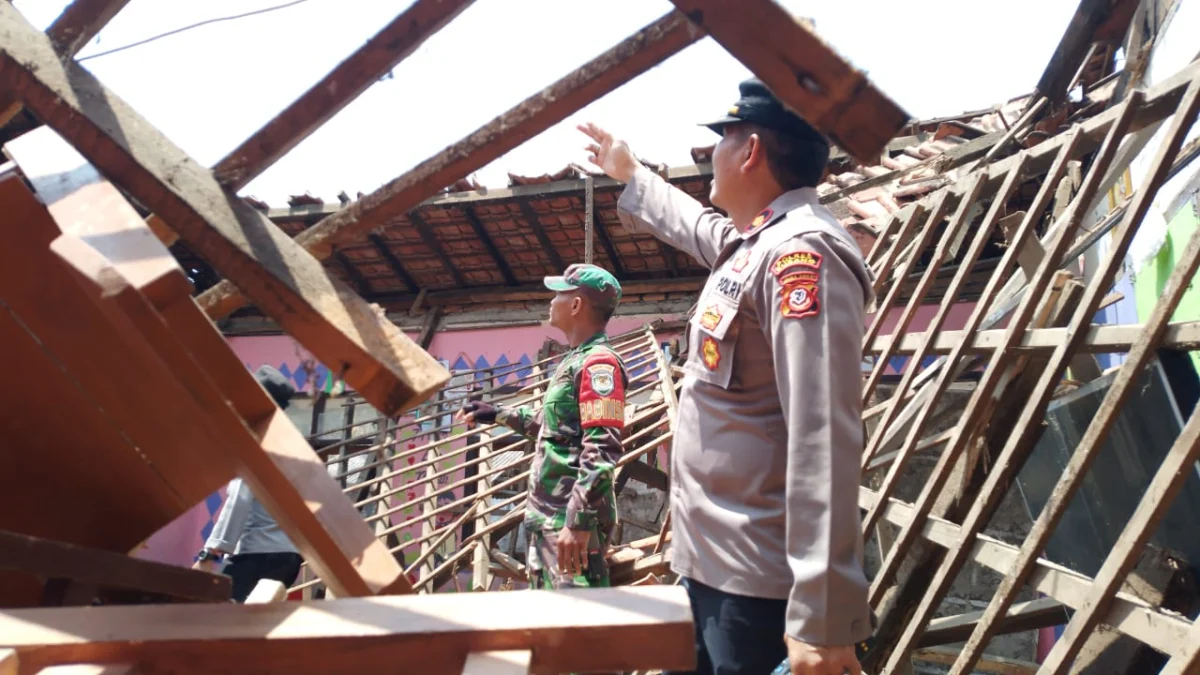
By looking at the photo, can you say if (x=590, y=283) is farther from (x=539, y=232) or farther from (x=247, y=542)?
(x=539, y=232)

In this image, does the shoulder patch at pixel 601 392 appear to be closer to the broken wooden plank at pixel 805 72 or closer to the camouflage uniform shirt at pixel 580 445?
the camouflage uniform shirt at pixel 580 445

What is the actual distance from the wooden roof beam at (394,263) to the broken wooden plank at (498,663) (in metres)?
7.28

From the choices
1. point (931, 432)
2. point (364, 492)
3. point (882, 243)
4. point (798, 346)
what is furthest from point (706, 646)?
point (364, 492)

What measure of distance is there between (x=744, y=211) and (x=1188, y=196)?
263 cm

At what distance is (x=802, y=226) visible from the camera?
156 centimetres

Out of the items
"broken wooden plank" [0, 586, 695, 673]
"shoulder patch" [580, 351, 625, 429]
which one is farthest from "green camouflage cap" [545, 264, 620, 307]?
"broken wooden plank" [0, 586, 695, 673]

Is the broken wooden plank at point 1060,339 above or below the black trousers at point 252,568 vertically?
above

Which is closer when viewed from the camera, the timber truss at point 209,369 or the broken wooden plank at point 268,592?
the timber truss at point 209,369

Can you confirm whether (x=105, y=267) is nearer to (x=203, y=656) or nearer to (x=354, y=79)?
(x=203, y=656)

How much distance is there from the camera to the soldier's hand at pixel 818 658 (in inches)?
51.3

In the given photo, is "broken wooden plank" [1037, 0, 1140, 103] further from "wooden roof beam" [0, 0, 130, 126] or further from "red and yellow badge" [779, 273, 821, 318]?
"wooden roof beam" [0, 0, 130, 126]

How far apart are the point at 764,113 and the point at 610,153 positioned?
561 mm

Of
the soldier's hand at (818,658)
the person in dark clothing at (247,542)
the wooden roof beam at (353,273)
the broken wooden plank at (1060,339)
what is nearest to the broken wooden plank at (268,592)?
the soldier's hand at (818,658)

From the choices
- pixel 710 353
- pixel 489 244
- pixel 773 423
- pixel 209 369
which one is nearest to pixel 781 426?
pixel 773 423
